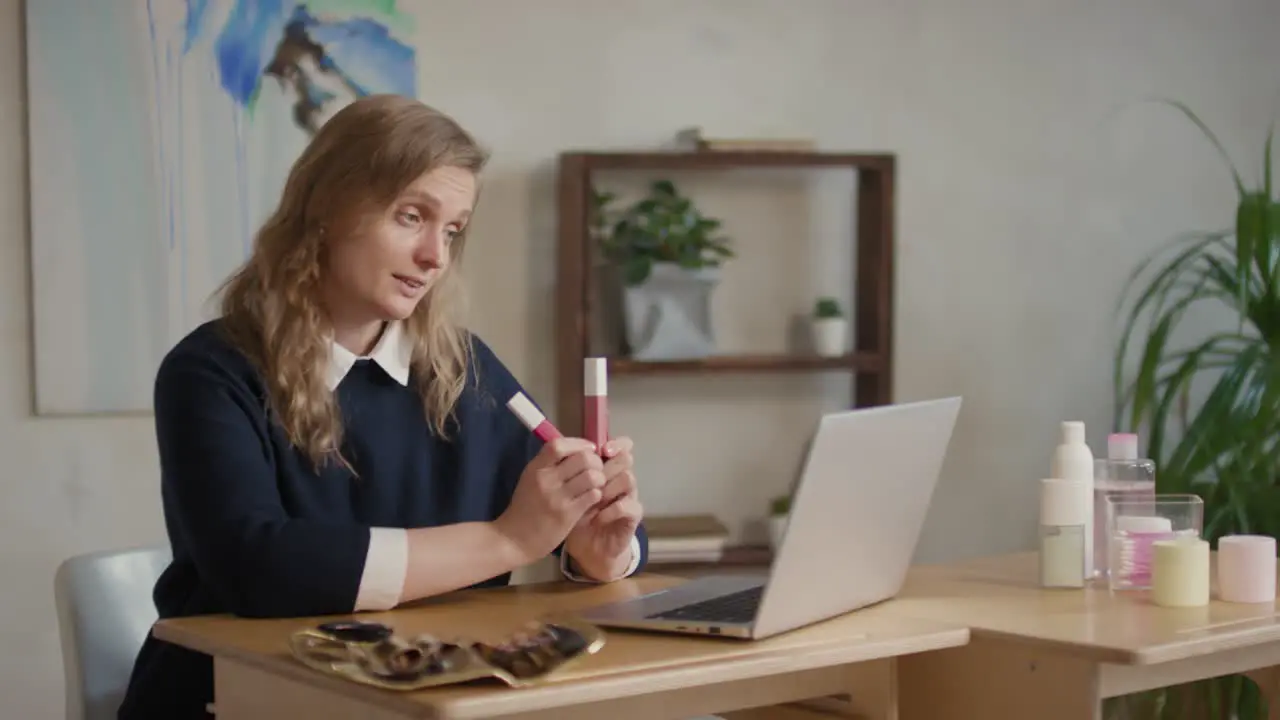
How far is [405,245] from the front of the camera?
199cm

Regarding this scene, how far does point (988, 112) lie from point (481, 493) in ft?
7.11

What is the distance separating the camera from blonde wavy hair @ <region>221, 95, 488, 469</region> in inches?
77.0

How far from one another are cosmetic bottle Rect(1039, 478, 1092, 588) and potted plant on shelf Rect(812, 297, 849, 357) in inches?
62.5

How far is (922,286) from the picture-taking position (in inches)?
153

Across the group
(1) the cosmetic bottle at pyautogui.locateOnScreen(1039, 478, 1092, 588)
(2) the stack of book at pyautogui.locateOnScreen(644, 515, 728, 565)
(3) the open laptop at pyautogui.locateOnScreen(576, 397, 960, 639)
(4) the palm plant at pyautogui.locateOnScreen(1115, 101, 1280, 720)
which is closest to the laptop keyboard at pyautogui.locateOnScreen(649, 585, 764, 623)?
(3) the open laptop at pyautogui.locateOnScreen(576, 397, 960, 639)

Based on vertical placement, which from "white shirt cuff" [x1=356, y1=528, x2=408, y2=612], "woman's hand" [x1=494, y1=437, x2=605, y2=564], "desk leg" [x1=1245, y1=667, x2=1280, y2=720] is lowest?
"desk leg" [x1=1245, y1=667, x2=1280, y2=720]

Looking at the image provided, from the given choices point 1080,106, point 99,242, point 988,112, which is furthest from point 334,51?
point 1080,106

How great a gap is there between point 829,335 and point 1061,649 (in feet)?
6.37

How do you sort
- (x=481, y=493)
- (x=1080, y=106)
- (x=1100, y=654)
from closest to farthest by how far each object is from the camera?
1. (x=1100, y=654)
2. (x=481, y=493)
3. (x=1080, y=106)

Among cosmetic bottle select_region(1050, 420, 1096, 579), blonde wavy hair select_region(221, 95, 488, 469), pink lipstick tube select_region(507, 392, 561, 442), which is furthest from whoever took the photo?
cosmetic bottle select_region(1050, 420, 1096, 579)

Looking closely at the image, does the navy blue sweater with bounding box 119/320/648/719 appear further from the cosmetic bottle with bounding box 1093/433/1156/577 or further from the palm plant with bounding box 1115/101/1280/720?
the palm plant with bounding box 1115/101/1280/720

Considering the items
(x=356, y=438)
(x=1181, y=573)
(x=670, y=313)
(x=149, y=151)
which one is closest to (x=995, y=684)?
(x=1181, y=573)

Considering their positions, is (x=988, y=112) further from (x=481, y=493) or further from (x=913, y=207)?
(x=481, y=493)

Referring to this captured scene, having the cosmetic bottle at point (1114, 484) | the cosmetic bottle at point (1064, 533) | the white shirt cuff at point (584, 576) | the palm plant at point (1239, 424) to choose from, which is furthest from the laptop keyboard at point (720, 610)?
the palm plant at point (1239, 424)
